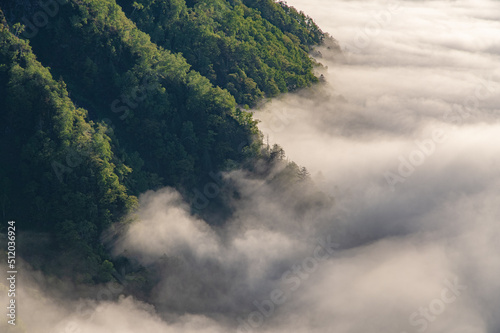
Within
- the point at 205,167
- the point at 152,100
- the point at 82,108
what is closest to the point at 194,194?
the point at 205,167

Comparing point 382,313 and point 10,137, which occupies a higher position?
point 10,137

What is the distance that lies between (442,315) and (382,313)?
58.3ft

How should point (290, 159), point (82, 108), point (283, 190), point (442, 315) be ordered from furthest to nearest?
point (290, 159) < point (283, 190) < point (442, 315) < point (82, 108)

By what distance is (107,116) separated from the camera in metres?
154

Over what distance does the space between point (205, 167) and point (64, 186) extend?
4442cm

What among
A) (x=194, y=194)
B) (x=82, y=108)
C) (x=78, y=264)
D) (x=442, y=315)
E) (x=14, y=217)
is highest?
(x=82, y=108)

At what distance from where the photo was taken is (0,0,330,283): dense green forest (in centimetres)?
13388

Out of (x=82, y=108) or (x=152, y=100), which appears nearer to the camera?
(x=82, y=108)

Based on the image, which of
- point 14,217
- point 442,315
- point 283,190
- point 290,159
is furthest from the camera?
point 290,159

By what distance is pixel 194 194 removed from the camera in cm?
16512

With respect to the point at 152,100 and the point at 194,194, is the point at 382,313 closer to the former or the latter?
the point at 194,194

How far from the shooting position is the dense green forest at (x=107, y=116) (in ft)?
439

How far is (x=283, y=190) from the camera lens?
587ft

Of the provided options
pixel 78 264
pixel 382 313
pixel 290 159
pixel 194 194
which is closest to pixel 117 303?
pixel 78 264
